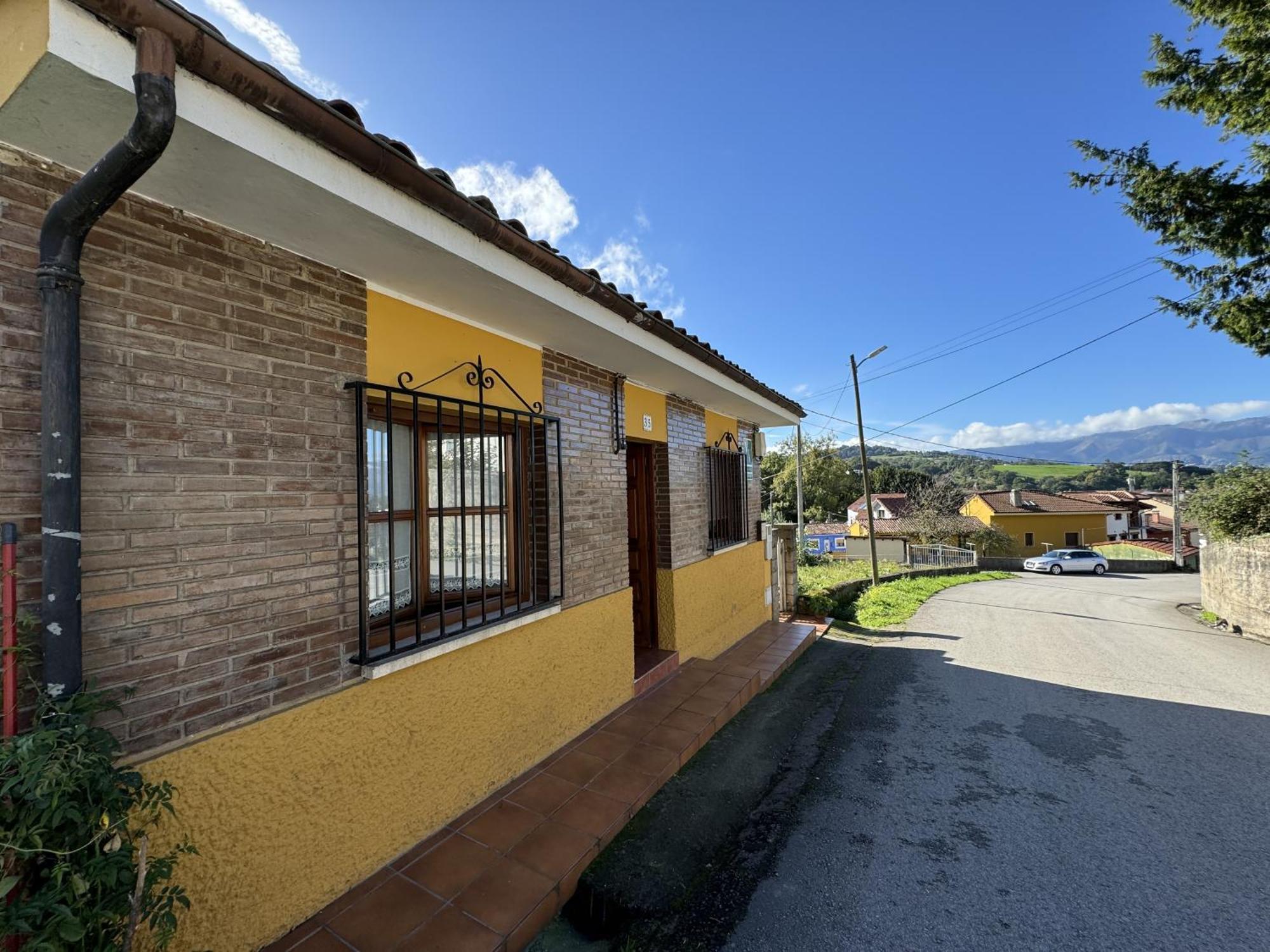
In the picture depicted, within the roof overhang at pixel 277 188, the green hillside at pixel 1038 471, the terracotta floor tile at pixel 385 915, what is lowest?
the terracotta floor tile at pixel 385 915

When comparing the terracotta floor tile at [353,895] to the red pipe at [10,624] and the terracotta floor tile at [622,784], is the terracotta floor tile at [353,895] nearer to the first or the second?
the terracotta floor tile at [622,784]

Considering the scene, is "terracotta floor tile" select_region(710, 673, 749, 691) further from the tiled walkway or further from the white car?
the white car

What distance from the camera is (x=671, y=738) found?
13.0 feet

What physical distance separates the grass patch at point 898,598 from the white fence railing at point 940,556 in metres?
4.95

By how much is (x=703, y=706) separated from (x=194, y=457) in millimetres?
4075

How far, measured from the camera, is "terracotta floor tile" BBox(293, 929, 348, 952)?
6.93 ft

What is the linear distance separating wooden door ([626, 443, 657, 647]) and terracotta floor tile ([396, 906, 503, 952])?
3467 mm

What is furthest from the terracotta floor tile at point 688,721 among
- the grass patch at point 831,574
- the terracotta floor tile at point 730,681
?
the grass patch at point 831,574

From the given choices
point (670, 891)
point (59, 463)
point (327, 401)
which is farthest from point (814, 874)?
point (59, 463)

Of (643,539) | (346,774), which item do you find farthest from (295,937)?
(643,539)

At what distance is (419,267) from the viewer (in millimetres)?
2443

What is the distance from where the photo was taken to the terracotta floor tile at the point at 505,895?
2.29m

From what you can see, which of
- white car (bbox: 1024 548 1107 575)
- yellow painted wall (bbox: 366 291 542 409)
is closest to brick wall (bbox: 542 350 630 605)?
yellow painted wall (bbox: 366 291 542 409)

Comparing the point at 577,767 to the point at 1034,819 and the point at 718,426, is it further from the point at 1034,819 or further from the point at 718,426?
the point at 718,426
